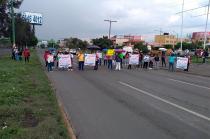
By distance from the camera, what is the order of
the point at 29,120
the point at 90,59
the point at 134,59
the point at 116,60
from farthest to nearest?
the point at 134,59 → the point at 116,60 → the point at 90,59 → the point at 29,120

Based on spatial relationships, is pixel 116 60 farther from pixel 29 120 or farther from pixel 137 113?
pixel 29 120

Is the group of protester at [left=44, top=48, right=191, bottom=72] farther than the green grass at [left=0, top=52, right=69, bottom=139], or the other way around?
the group of protester at [left=44, top=48, right=191, bottom=72]

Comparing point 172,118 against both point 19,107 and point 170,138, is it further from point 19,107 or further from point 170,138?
point 19,107

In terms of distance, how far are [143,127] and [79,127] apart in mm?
1471

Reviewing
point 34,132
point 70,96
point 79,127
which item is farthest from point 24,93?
point 34,132

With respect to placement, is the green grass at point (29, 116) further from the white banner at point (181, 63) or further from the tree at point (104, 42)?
the tree at point (104, 42)

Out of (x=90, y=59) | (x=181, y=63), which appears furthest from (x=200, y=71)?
(x=90, y=59)

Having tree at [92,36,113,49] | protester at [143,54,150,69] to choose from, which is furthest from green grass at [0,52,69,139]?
tree at [92,36,113,49]

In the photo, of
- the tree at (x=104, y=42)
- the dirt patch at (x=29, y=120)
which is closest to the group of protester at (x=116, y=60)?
the dirt patch at (x=29, y=120)

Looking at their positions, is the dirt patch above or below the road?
above

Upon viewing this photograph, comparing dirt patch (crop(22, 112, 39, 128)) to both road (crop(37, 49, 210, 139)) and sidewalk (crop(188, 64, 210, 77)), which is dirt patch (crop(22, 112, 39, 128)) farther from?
sidewalk (crop(188, 64, 210, 77))

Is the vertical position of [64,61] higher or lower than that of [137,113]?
lower

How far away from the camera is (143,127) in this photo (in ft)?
33.0

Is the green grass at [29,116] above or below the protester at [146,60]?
above
